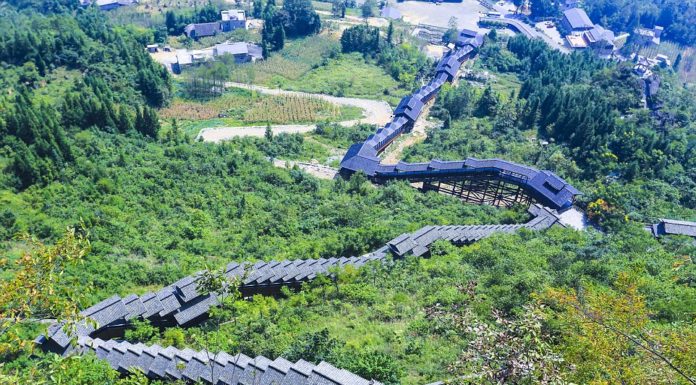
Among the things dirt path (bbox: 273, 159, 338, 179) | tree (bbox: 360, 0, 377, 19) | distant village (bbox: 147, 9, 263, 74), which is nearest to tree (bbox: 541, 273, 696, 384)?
dirt path (bbox: 273, 159, 338, 179)

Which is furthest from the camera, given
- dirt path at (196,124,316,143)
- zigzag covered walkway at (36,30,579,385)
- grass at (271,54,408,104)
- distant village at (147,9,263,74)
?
distant village at (147,9,263,74)

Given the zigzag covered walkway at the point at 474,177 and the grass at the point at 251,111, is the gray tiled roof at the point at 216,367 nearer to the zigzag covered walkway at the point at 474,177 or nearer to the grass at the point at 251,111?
the zigzag covered walkway at the point at 474,177

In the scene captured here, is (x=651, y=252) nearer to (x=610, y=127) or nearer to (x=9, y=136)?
(x=610, y=127)

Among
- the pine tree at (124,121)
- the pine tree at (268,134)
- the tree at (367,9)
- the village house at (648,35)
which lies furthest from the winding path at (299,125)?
the village house at (648,35)

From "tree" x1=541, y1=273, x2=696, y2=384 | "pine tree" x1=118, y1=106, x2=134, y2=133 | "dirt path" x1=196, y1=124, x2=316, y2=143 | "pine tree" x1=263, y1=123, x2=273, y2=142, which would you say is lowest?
"dirt path" x1=196, y1=124, x2=316, y2=143

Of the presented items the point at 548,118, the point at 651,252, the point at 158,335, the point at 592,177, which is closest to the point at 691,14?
the point at 548,118

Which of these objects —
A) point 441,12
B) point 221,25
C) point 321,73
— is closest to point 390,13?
point 441,12

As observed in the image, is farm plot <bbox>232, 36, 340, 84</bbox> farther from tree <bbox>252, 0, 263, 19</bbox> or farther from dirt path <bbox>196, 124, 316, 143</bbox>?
dirt path <bbox>196, 124, 316, 143</bbox>

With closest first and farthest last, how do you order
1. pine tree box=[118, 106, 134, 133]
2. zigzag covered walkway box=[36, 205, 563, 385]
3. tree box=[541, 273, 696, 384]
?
tree box=[541, 273, 696, 384], zigzag covered walkway box=[36, 205, 563, 385], pine tree box=[118, 106, 134, 133]
